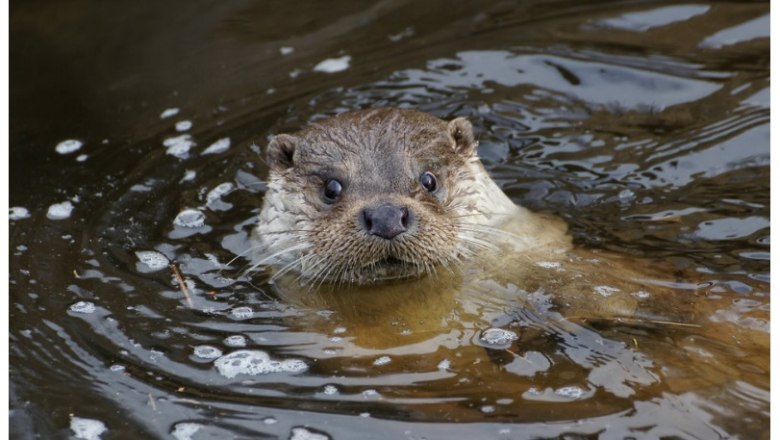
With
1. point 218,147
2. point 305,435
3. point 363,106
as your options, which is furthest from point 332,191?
point 363,106

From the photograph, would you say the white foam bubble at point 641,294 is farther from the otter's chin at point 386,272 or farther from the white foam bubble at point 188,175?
the white foam bubble at point 188,175

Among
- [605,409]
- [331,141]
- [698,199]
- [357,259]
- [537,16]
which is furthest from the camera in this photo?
[537,16]

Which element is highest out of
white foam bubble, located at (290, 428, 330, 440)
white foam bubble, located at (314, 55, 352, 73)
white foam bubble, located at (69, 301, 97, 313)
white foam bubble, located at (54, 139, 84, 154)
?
white foam bubble, located at (314, 55, 352, 73)

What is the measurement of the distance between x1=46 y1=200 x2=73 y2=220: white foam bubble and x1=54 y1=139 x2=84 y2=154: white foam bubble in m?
0.61

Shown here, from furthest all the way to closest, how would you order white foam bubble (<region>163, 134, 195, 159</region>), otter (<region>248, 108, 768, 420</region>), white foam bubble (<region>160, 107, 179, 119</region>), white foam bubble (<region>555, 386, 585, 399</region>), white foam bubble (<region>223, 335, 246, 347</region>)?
white foam bubble (<region>160, 107, 179, 119</region>)
white foam bubble (<region>163, 134, 195, 159</region>)
white foam bubble (<region>223, 335, 246, 347</region>)
otter (<region>248, 108, 768, 420</region>)
white foam bubble (<region>555, 386, 585, 399</region>)

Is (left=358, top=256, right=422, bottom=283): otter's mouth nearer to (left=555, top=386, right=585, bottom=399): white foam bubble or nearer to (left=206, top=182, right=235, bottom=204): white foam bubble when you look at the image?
(left=555, top=386, right=585, bottom=399): white foam bubble

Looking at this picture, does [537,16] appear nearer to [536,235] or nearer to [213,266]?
[536,235]

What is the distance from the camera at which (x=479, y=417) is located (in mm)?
3568

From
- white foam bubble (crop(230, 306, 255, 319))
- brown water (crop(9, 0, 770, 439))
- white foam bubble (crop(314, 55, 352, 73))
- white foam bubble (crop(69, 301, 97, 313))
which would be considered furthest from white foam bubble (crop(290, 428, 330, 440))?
white foam bubble (crop(314, 55, 352, 73))

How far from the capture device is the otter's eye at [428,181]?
14.6ft

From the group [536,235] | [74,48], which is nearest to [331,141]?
[536,235]

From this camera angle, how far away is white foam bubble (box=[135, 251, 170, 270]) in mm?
4781

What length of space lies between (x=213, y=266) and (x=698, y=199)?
83.2 inches

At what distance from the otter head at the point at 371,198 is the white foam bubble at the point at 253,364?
0.46m
